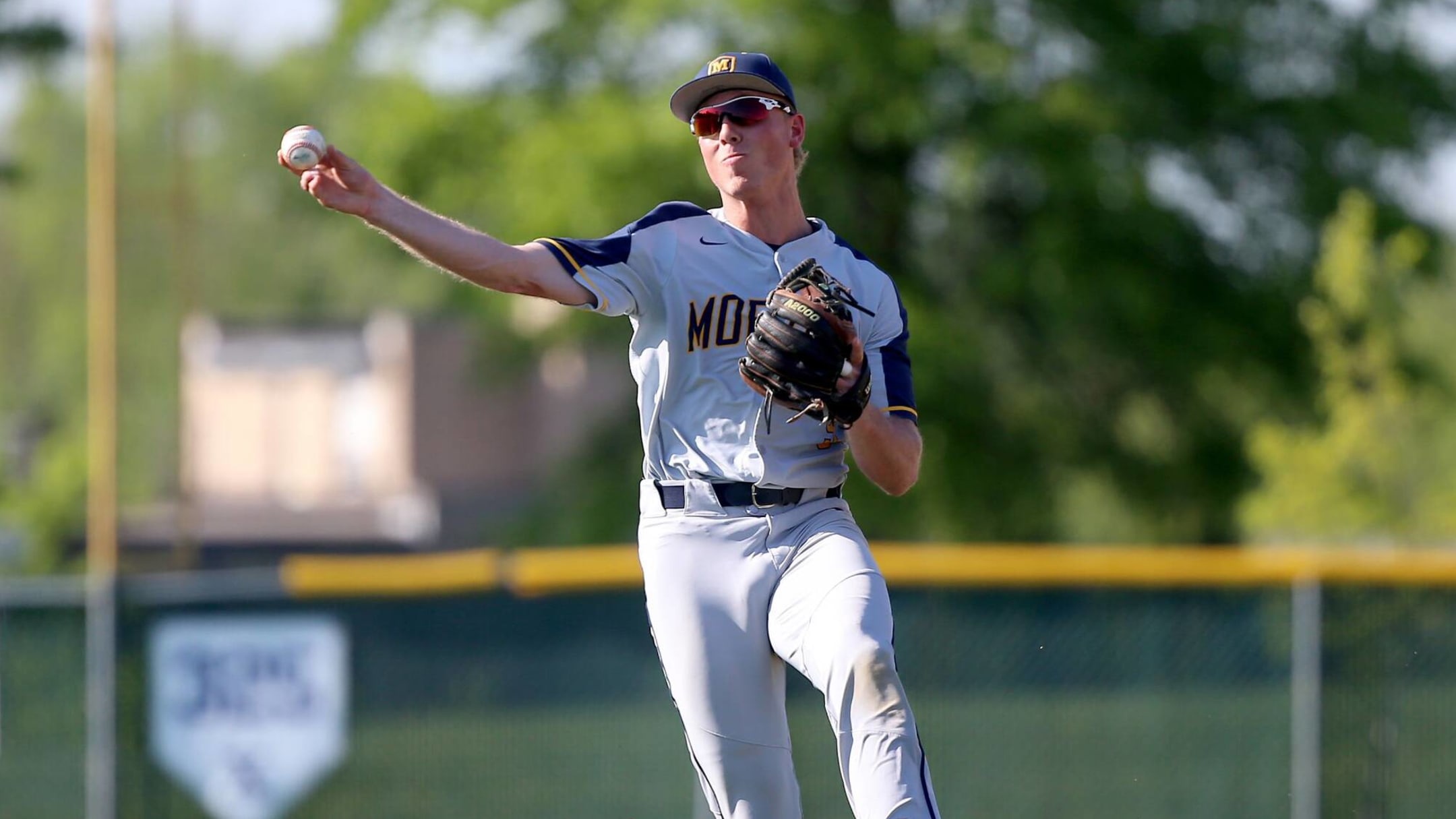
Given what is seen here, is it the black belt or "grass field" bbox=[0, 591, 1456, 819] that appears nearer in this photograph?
the black belt

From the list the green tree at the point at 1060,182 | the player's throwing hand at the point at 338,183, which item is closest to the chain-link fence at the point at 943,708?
the player's throwing hand at the point at 338,183

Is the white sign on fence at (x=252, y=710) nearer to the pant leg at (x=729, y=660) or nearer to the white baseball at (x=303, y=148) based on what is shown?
the pant leg at (x=729, y=660)

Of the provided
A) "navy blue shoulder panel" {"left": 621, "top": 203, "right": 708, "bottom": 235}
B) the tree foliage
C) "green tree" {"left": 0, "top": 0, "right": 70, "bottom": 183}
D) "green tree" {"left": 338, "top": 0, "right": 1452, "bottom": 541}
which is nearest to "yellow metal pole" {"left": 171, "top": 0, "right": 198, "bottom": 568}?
the tree foliage

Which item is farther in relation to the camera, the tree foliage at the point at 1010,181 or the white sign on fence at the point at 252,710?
the tree foliage at the point at 1010,181

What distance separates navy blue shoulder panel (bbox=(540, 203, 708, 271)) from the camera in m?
4.26

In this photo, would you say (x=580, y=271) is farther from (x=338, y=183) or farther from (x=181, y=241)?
(x=181, y=241)

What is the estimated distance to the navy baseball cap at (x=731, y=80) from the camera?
14.3 ft

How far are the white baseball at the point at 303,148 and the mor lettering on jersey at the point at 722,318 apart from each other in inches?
38.0

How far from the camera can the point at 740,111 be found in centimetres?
439

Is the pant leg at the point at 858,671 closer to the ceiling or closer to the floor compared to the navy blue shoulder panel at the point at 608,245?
closer to the floor

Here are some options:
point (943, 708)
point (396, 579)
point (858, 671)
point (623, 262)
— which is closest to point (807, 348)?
point (623, 262)

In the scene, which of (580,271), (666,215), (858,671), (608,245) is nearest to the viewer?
(858,671)

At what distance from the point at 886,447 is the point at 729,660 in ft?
1.98

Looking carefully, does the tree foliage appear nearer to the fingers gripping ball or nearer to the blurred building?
the fingers gripping ball
